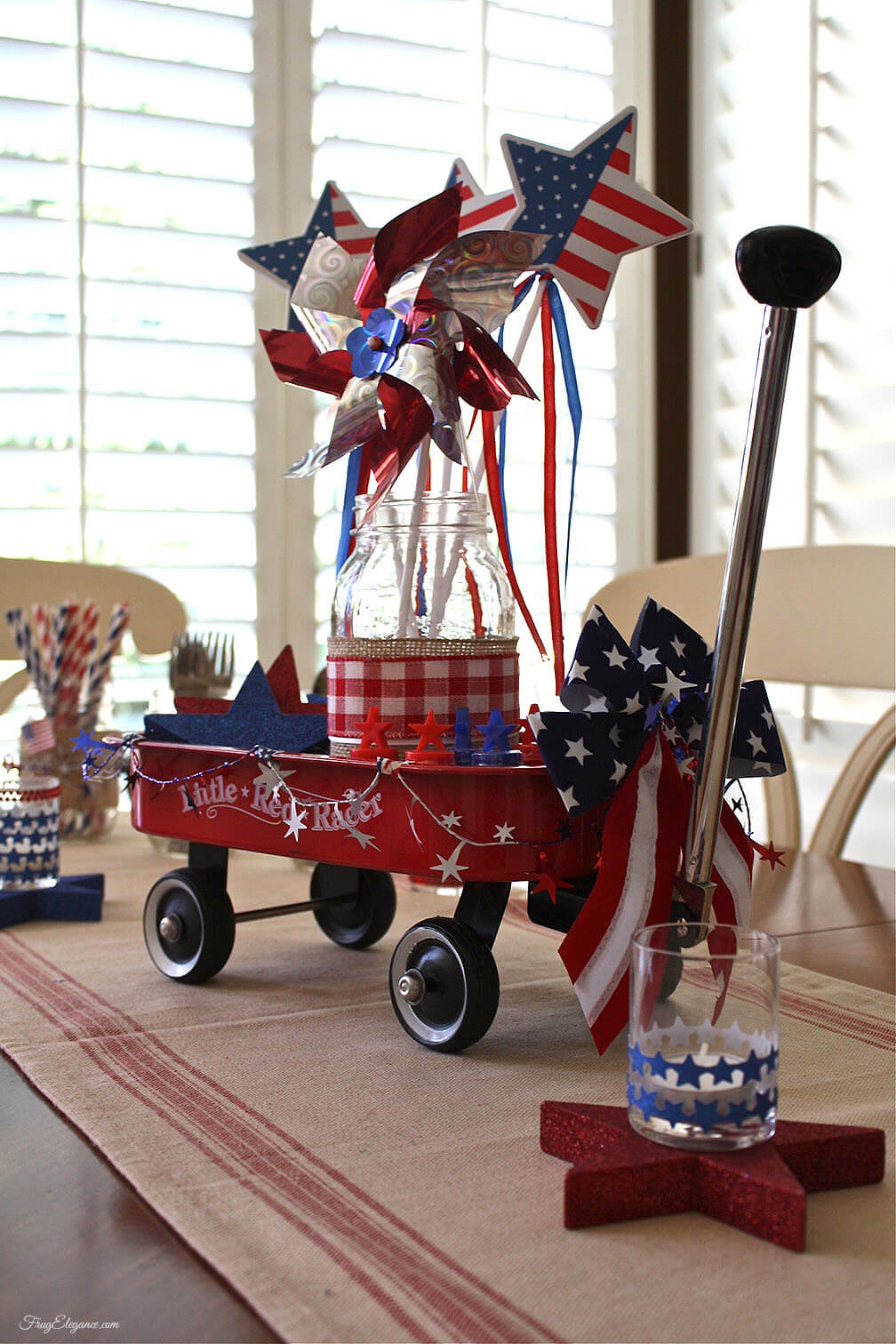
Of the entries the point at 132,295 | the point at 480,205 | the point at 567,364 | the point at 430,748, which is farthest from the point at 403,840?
the point at 132,295

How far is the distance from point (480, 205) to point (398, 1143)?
65 centimetres

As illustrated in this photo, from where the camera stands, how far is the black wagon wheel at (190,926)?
2.62 feet

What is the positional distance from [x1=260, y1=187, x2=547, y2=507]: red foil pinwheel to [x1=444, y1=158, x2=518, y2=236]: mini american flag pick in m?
0.14

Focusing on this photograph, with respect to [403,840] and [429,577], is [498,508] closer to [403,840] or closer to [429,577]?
[429,577]

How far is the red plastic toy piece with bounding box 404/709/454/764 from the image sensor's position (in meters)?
0.68

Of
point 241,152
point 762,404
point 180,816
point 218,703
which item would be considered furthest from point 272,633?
point 762,404

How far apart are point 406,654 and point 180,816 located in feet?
0.63

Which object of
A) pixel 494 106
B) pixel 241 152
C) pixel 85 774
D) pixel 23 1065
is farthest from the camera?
pixel 494 106

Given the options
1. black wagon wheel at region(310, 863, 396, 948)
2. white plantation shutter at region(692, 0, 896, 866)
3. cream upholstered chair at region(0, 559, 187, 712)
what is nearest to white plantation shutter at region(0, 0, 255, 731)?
cream upholstered chair at region(0, 559, 187, 712)

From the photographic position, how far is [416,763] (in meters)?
0.67

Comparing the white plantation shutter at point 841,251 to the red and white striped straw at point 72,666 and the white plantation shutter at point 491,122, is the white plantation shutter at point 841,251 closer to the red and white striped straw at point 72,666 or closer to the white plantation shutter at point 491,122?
the white plantation shutter at point 491,122

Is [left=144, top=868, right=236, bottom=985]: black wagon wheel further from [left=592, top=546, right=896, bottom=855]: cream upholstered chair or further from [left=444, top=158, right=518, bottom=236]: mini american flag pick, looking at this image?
[left=592, top=546, right=896, bottom=855]: cream upholstered chair

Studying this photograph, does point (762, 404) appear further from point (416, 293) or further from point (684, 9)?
point (684, 9)

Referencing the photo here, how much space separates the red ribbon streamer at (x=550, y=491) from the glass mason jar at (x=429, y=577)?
85 mm
